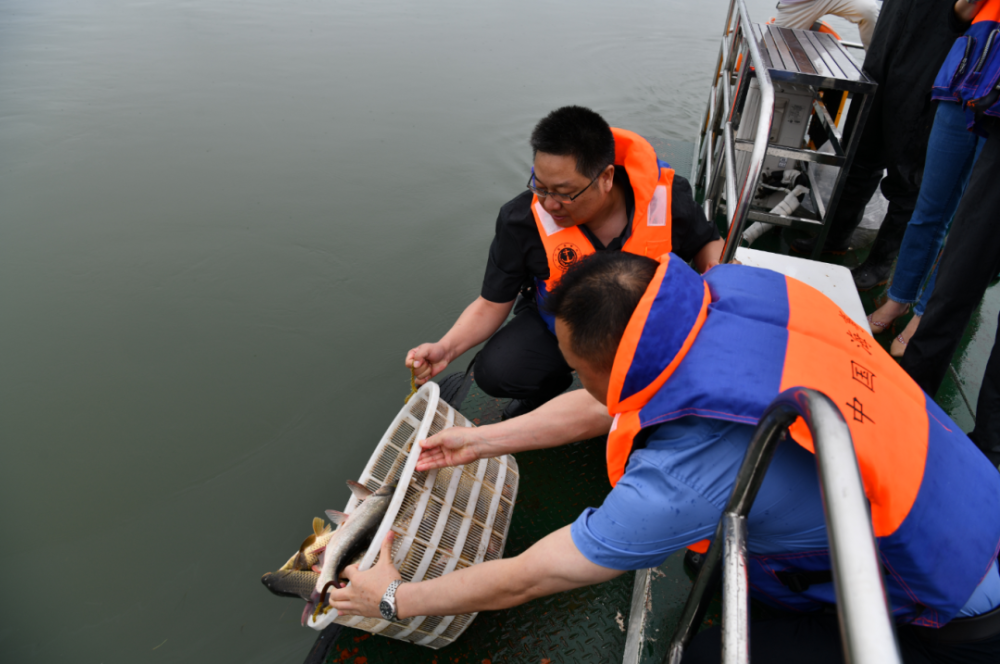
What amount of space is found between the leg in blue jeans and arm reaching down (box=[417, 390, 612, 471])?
198 centimetres

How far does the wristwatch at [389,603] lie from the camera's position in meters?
1.54

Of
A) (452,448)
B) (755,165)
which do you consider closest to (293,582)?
(452,448)

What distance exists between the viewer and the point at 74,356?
361 cm

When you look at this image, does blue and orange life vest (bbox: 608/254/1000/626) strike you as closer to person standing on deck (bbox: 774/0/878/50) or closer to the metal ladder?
the metal ladder

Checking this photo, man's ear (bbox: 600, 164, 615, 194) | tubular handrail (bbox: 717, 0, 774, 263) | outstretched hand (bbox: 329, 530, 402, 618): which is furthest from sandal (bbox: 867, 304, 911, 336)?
outstretched hand (bbox: 329, 530, 402, 618)

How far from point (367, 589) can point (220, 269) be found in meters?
3.42

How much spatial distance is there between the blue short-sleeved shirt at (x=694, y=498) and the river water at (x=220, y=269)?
169 centimetres

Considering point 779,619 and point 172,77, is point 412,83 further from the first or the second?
point 779,619

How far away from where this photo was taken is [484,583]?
1.43 metres

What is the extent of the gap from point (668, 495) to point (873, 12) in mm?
4355

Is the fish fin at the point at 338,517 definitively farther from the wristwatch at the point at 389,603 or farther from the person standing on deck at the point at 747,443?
the person standing on deck at the point at 747,443

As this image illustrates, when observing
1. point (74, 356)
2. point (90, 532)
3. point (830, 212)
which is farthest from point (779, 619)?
point (74, 356)

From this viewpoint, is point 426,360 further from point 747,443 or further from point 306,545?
point 747,443

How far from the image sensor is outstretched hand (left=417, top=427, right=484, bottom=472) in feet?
6.06
